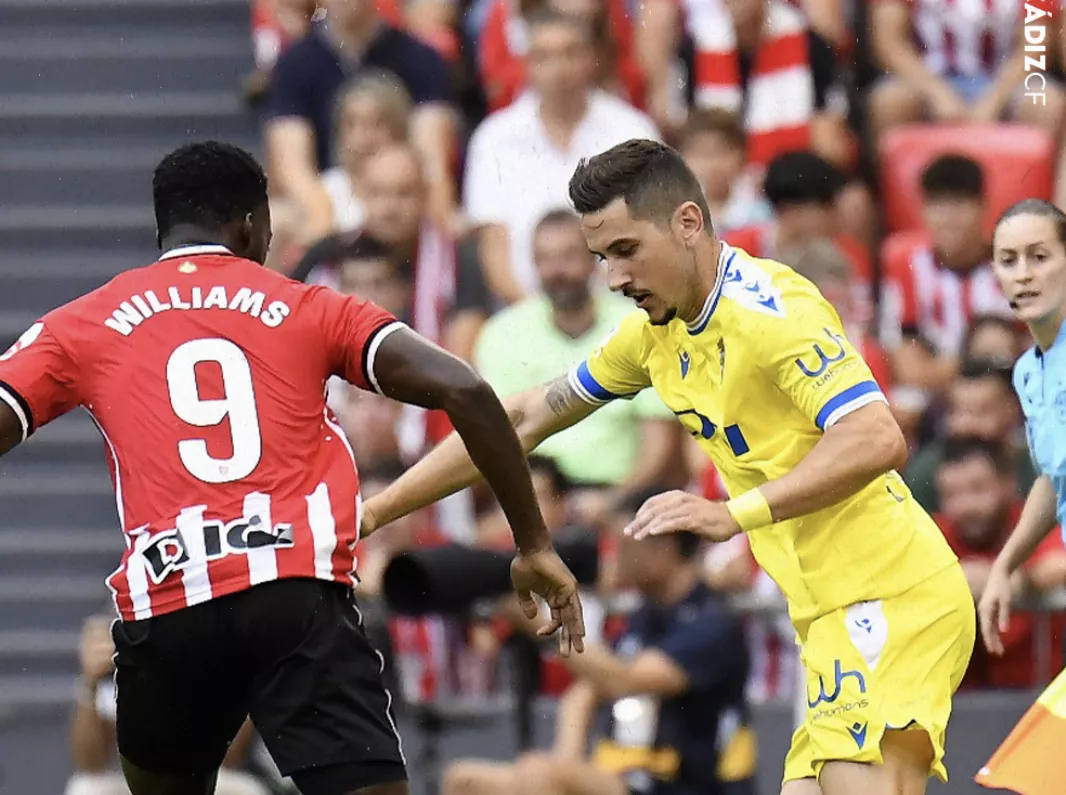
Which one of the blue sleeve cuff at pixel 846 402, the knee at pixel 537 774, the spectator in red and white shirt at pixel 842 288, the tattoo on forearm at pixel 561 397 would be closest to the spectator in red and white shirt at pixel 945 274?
the spectator in red and white shirt at pixel 842 288

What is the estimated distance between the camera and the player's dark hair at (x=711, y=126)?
10023mm

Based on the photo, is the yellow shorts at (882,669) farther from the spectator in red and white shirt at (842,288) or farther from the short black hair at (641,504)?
the spectator in red and white shirt at (842,288)

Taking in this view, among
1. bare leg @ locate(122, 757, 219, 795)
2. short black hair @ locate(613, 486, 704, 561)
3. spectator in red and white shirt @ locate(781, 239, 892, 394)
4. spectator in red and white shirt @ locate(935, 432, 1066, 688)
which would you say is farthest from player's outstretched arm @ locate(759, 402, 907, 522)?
spectator in red and white shirt @ locate(781, 239, 892, 394)

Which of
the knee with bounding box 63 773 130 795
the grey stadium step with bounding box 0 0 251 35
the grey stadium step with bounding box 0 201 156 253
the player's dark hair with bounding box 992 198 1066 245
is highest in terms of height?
the grey stadium step with bounding box 0 0 251 35

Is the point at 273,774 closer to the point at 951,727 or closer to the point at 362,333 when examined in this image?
the point at 951,727

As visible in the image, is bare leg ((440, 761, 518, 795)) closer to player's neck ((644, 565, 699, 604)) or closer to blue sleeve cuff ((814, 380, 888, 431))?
player's neck ((644, 565, 699, 604))

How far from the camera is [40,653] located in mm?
10227

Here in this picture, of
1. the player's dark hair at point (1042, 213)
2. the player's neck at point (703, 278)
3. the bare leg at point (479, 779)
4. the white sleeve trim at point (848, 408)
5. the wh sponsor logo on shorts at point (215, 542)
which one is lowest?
the bare leg at point (479, 779)

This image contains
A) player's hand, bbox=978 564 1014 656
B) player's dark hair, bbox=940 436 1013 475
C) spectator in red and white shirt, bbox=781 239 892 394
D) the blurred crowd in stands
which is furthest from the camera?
spectator in red and white shirt, bbox=781 239 892 394

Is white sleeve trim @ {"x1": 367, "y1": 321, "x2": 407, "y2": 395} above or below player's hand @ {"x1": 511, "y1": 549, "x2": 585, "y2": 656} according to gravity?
above

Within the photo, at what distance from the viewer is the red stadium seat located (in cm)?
1005

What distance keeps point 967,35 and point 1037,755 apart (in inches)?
221

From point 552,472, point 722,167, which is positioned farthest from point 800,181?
point 552,472

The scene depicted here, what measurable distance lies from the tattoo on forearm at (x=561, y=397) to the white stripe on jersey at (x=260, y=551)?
1.34m
